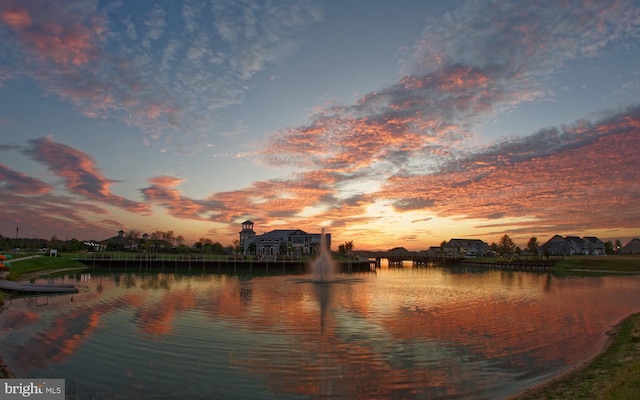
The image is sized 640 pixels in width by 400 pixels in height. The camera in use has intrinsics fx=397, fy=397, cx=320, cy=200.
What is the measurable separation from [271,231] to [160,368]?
141 metres

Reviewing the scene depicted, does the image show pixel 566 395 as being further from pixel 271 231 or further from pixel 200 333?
pixel 271 231

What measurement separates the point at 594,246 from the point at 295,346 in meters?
212

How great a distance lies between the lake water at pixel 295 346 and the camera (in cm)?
1527

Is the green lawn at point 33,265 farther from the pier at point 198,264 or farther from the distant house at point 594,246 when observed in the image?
the distant house at point 594,246

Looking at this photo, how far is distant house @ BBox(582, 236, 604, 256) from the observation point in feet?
607

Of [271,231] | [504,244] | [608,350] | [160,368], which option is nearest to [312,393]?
[160,368]

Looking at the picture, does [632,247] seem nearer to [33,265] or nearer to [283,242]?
[283,242]

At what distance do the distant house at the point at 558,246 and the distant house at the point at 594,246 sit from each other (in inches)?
500

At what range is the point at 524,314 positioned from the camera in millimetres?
32938

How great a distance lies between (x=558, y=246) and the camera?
18125cm

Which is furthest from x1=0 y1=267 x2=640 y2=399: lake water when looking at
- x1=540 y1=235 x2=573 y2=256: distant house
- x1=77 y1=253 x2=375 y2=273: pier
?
x1=540 y1=235 x2=573 y2=256: distant house

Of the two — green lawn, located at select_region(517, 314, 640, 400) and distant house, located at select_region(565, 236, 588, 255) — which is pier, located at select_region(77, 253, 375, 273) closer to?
green lawn, located at select_region(517, 314, 640, 400)

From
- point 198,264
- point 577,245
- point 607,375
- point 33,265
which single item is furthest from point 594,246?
point 33,265

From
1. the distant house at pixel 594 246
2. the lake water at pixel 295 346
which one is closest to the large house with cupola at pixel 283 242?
the lake water at pixel 295 346
